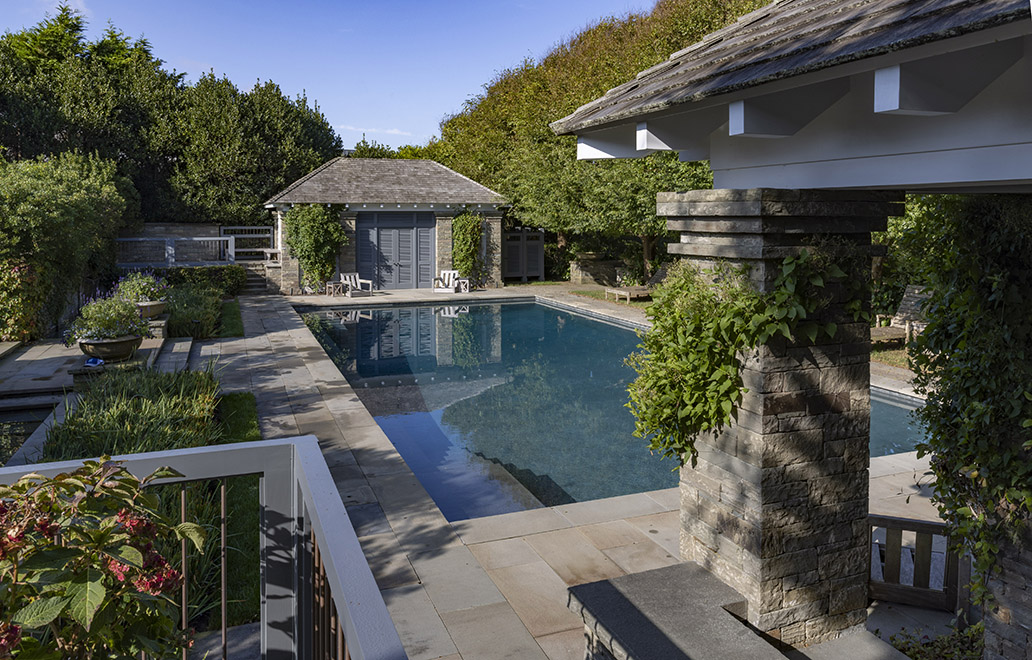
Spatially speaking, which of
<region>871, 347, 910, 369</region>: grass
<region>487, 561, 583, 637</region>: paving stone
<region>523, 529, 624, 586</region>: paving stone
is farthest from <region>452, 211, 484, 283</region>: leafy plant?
<region>487, 561, 583, 637</region>: paving stone

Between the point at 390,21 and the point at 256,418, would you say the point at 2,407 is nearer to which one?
the point at 256,418

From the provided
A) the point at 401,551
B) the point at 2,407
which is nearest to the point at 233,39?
the point at 2,407

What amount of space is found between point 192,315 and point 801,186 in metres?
13.6

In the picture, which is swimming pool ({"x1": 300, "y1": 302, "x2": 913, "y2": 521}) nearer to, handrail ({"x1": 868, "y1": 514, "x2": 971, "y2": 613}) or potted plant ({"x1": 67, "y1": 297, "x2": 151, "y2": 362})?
handrail ({"x1": 868, "y1": 514, "x2": 971, "y2": 613})

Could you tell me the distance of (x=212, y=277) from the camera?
2186cm

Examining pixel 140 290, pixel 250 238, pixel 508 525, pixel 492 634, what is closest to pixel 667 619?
pixel 492 634

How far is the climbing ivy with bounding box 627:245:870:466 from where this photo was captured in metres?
3.64

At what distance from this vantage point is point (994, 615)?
3643mm

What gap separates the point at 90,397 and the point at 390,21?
27.1 metres

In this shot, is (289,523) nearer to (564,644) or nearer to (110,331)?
(564,644)

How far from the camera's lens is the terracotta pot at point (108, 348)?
35.2 feet

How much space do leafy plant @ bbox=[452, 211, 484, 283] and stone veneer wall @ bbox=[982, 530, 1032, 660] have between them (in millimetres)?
21934

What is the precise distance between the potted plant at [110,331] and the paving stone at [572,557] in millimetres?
7937

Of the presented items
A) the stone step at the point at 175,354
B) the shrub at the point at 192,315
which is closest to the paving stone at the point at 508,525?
the stone step at the point at 175,354
